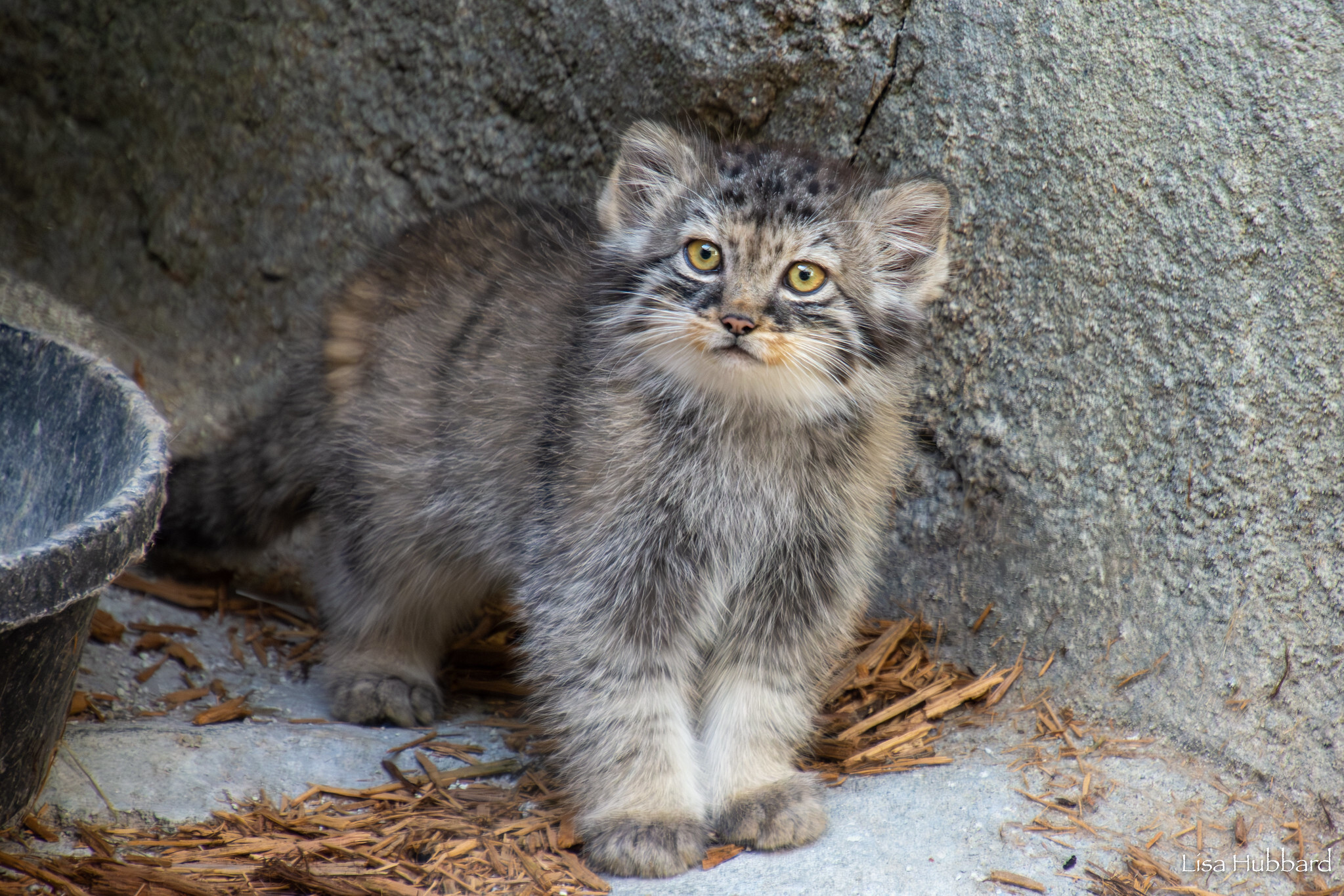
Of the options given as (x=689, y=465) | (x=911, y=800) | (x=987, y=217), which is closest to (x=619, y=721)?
(x=689, y=465)

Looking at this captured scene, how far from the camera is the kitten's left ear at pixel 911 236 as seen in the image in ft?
10.3

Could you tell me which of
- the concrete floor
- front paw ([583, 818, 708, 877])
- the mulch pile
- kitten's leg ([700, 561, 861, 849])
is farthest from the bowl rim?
kitten's leg ([700, 561, 861, 849])

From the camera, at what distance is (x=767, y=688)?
3191mm

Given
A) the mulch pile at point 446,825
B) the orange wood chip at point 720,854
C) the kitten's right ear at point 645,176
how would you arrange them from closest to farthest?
the mulch pile at point 446,825 < the orange wood chip at point 720,854 < the kitten's right ear at point 645,176

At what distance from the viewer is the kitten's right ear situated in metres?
3.22

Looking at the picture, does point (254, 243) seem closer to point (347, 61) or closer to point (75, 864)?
point (347, 61)

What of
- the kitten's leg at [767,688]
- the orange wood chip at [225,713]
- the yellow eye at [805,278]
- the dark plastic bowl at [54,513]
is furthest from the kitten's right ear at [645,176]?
the orange wood chip at [225,713]

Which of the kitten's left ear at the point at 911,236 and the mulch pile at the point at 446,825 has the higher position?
the kitten's left ear at the point at 911,236

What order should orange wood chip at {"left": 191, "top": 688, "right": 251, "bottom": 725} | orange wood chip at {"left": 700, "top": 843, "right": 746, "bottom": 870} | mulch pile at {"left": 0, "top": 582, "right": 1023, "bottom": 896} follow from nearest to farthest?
mulch pile at {"left": 0, "top": 582, "right": 1023, "bottom": 896} < orange wood chip at {"left": 700, "top": 843, "right": 746, "bottom": 870} < orange wood chip at {"left": 191, "top": 688, "right": 251, "bottom": 725}

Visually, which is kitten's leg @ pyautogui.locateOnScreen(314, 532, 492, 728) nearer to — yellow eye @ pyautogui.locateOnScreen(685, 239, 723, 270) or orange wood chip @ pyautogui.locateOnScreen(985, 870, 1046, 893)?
yellow eye @ pyautogui.locateOnScreen(685, 239, 723, 270)

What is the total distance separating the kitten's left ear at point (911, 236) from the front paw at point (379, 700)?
1.92 m

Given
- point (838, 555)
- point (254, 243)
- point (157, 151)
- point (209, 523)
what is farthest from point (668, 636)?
point (157, 151)

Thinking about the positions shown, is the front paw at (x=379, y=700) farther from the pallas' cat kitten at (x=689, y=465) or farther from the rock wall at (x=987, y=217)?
the rock wall at (x=987, y=217)

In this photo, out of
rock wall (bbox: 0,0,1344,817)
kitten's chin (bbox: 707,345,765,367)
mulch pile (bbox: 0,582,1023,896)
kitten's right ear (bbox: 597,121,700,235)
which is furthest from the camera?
kitten's right ear (bbox: 597,121,700,235)
